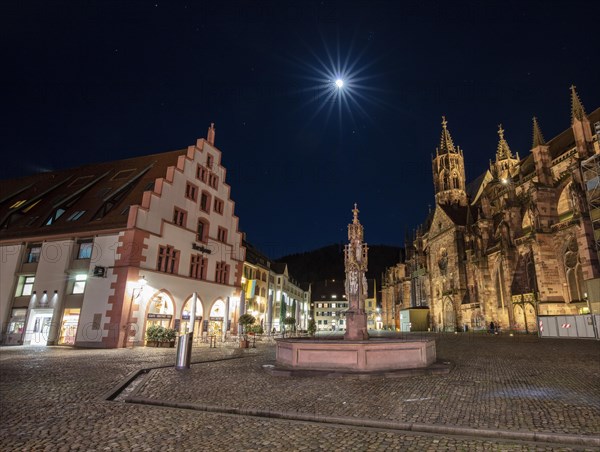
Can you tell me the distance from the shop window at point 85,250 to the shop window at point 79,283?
1306 mm

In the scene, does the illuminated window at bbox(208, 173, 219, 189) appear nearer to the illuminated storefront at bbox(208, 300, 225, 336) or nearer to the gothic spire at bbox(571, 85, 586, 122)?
the illuminated storefront at bbox(208, 300, 225, 336)

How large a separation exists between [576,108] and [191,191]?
4087 centimetres

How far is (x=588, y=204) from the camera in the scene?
104ft

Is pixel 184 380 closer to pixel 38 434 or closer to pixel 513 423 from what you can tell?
pixel 38 434

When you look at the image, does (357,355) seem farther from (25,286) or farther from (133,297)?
(25,286)

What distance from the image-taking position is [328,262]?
149000 mm

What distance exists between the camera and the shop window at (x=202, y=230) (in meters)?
30.0

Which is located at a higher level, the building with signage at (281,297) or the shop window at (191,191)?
the shop window at (191,191)

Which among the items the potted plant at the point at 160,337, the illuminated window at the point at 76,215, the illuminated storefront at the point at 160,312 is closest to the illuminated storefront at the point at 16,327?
the illuminated window at the point at 76,215

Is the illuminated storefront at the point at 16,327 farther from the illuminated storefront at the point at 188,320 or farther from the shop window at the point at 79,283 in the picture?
the illuminated storefront at the point at 188,320

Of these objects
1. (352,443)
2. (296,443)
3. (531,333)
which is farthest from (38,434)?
(531,333)

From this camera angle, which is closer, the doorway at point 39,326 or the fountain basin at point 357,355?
the fountain basin at point 357,355

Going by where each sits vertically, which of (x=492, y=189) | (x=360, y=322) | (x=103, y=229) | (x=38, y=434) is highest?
(x=492, y=189)

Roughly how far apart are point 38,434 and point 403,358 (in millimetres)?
9548
